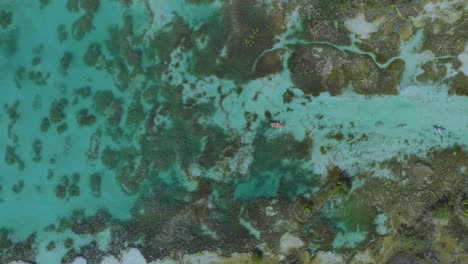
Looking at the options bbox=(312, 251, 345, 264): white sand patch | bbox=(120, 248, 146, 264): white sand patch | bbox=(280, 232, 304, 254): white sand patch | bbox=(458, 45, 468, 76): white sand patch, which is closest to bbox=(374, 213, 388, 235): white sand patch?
bbox=(312, 251, 345, 264): white sand patch

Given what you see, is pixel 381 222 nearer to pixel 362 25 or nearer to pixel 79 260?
pixel 362 25

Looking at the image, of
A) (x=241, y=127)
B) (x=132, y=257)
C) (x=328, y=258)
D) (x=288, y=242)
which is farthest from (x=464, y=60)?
(x=132, y=257)

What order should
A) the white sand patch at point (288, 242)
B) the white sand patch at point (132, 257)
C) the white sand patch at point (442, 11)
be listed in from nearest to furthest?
the white sand patch at point (442, 11), the white sand patch at point (288, 242), the white sand patch at point (132, 257)

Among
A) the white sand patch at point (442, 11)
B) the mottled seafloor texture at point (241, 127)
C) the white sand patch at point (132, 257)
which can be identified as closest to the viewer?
the white sand patch at point (442, 11)

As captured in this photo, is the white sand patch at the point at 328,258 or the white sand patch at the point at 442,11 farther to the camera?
the white sand patch at the point at 328,258

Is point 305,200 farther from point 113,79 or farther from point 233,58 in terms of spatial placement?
point 113,79

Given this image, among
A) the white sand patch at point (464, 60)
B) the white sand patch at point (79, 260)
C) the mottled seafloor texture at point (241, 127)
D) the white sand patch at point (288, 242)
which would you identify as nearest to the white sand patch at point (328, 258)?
the mottled seafloor texture at point (241, 127)

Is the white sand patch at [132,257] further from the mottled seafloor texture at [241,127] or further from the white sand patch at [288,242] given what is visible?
the white sand patch at [288,242]

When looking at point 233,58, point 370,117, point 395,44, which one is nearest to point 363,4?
point 395,44
